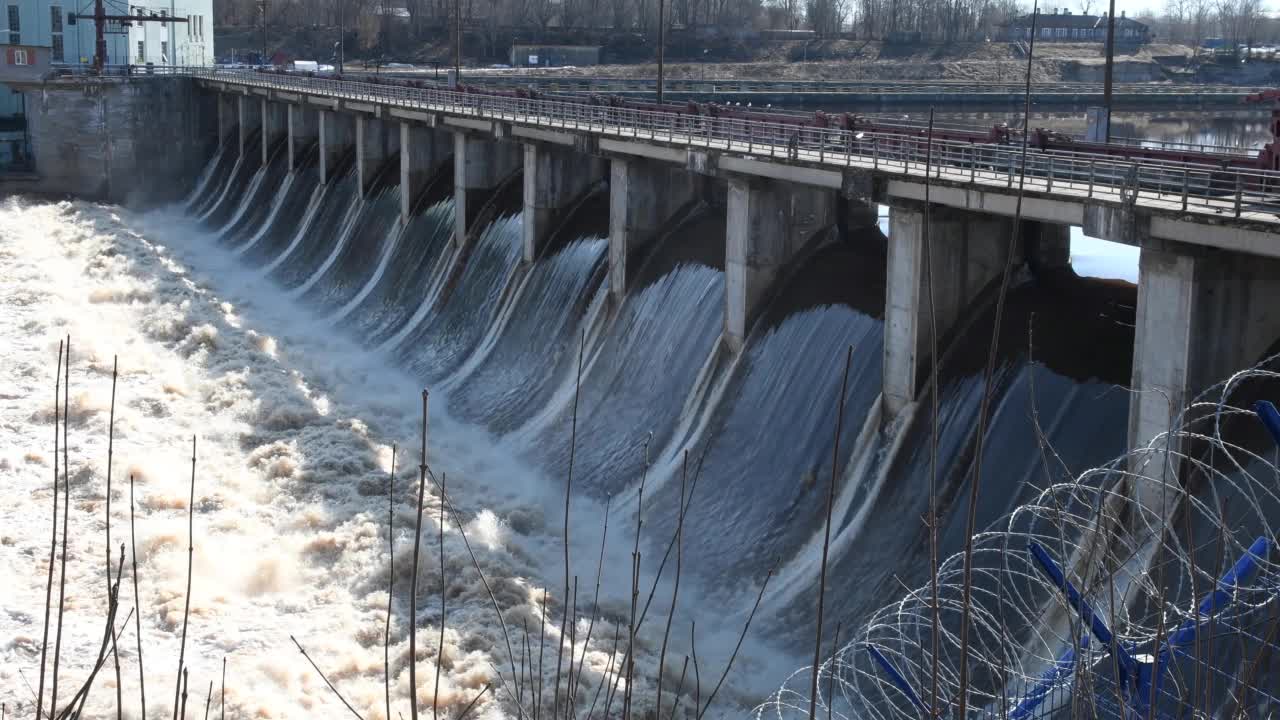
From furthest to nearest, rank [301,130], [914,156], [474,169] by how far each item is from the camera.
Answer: [301,130] < [474,169] < [914,156]

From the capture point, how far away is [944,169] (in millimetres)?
24672

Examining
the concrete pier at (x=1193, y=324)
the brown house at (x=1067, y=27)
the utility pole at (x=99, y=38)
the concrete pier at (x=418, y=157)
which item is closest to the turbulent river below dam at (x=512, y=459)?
the concrete pier at (x=1193, y=324)

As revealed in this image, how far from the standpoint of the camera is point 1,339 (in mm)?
38656

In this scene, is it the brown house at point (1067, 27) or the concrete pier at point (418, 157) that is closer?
the concrete pier at point (418, 157)

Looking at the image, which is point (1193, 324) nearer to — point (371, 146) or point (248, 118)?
point (371, 146)

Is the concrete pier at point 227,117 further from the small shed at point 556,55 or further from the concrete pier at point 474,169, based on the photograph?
the small shed at point 556,55

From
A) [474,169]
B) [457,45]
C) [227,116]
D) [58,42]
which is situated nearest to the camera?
[474,169]

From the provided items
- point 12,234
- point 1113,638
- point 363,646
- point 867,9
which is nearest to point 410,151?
point 12,234

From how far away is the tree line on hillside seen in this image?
13650 centimetres

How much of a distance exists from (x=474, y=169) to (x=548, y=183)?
18.2ft

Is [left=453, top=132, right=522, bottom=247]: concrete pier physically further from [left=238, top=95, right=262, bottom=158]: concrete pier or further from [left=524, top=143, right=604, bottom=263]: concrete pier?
[left=238, top=95, right=262, bottom=158]: concrete pier

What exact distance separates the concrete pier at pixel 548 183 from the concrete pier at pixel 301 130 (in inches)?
1027

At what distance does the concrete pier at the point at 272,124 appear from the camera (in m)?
65.1

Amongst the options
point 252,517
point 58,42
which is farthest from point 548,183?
point 58,42
